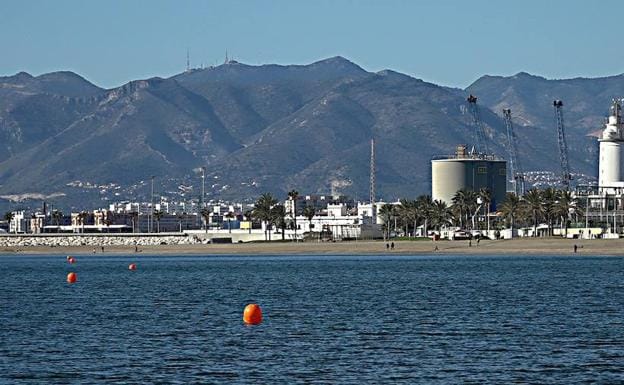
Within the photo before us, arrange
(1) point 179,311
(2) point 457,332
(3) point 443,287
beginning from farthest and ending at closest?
(3) point 443,287
(1) point 179,311
(2) point 457,332

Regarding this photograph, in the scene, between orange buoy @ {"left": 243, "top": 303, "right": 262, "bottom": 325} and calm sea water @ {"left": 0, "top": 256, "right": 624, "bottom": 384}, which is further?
orange buoy @ {"left": 243, "top": 303, "right": 262, "bottom": 325}

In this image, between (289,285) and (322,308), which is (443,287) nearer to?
(289,285)

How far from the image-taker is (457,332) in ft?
188

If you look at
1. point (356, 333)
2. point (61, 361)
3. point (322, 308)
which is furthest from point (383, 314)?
point (61, 361)

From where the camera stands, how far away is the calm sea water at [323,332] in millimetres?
45438

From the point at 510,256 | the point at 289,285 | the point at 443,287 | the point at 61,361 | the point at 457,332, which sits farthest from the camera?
the point at 510,256

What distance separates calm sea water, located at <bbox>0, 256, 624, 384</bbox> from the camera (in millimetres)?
45438

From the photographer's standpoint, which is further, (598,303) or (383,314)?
(598,303)

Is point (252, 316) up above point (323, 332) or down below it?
above

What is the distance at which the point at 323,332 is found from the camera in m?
58.2

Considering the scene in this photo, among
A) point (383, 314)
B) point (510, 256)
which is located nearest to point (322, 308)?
point (383, 314)

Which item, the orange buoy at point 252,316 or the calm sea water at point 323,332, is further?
the orange buoy at point 252,316

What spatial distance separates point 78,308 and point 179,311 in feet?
23.3

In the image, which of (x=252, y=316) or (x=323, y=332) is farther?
(x=252, y=316)
